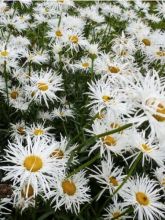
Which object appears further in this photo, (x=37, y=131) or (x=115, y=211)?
(x=37, y=131)

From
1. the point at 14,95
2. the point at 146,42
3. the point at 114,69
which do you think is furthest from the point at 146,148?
the point at 146,42

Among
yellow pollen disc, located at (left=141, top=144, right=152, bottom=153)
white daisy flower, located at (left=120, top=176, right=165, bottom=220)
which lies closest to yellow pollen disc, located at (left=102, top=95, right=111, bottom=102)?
yellow pollen disc, located at (left=141, top=144, right=152, bottom=153)

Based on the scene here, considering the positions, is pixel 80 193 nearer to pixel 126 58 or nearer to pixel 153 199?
pixel 153 199

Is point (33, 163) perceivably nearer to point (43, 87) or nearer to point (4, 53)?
point (43, 87)

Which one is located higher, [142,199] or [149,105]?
[149,105]

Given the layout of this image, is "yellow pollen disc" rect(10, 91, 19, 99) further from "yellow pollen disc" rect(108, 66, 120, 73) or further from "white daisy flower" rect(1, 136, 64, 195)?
"white daisy flower" rect(1, 136, 64, 195)

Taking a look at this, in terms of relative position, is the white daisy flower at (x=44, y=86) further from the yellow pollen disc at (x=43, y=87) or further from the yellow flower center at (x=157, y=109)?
the yellow flower center at (x=157, y=109)

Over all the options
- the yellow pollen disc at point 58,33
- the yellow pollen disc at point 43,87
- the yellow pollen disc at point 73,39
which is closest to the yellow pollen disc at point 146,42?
the yellow pollen disc at point 73,39

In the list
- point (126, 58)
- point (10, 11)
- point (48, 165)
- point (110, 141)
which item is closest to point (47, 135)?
point (110, 141)
